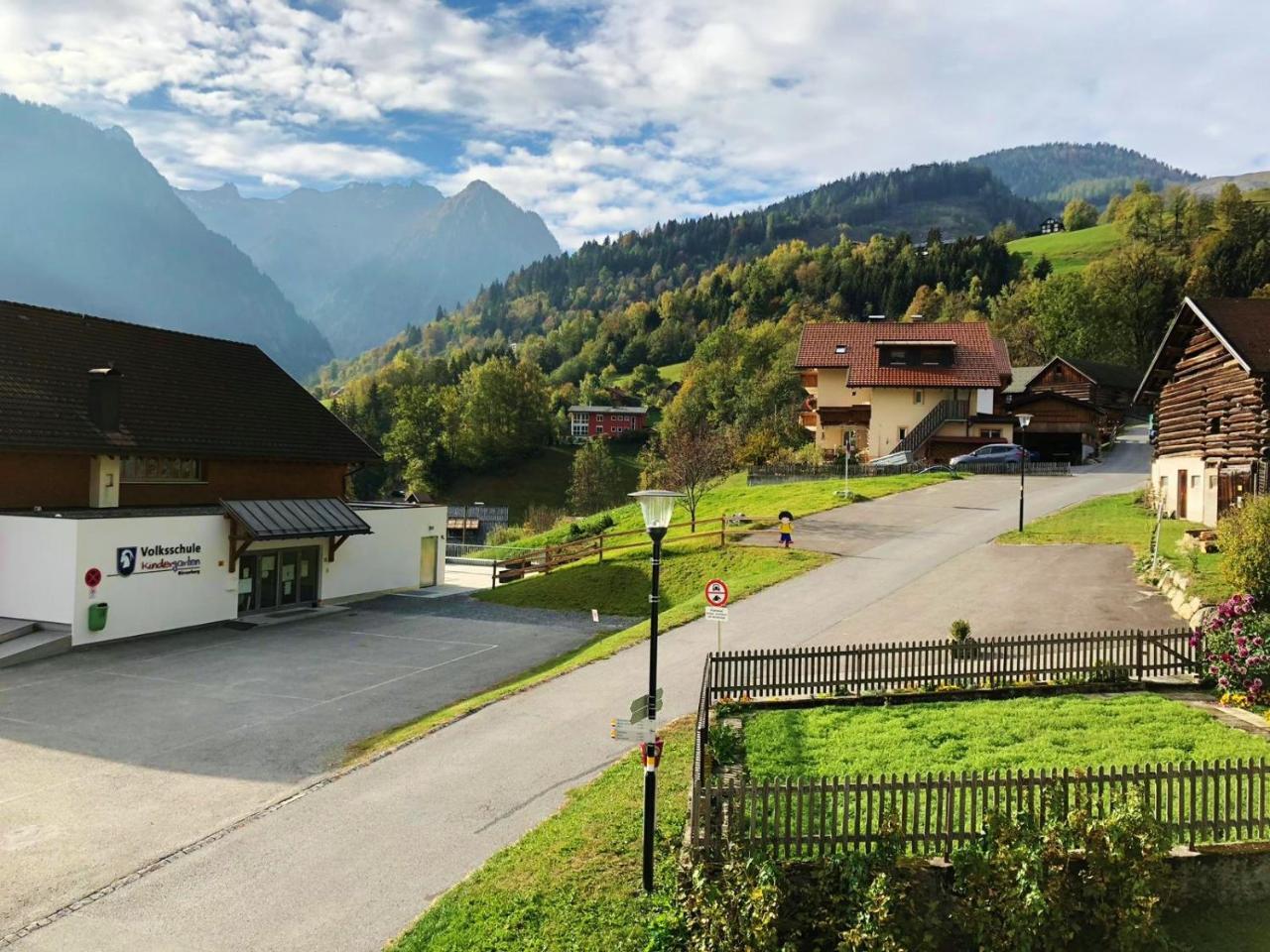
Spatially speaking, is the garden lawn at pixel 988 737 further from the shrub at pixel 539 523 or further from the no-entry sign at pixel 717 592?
the shrub at pixel 539 523

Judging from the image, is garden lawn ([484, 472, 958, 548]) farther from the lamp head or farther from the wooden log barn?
the lamp head

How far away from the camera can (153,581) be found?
2691cm

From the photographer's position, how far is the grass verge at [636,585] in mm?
25156

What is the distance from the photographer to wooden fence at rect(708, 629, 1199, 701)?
1731 cm

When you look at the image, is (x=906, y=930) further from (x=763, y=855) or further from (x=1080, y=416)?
(x=1080, y=416)

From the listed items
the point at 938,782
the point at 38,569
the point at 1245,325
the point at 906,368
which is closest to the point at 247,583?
the point at 38,569

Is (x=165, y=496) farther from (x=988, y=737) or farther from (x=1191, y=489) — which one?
(x=1191, y=489)

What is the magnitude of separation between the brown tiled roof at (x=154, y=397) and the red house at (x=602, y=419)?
88.9 m

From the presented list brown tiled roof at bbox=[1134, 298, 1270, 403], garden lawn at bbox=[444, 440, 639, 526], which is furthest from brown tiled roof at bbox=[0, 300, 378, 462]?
garden lawn at bbox=[444, 440, 639, 526]

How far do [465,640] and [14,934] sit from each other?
696 inches

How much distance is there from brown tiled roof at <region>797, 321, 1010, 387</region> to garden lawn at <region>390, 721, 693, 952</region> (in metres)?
54.1

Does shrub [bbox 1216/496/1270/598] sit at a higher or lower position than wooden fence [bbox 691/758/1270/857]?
higher

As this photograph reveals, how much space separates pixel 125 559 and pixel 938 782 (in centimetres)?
2447

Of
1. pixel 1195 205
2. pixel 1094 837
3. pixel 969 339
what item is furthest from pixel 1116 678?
pixel 1195 205
